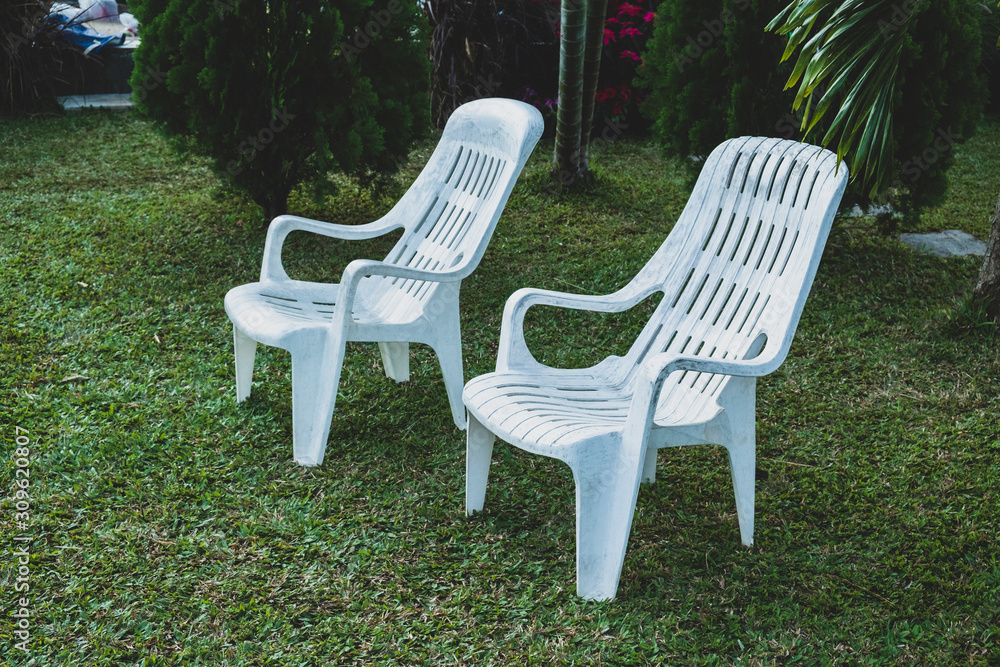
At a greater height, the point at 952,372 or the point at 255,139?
the point at 255,139

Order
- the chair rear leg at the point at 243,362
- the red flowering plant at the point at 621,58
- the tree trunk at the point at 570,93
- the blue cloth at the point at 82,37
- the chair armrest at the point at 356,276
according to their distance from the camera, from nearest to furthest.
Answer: the chair armrest at the point at 356,276
the chair rear leg at the point at 243,362
the tree trunk at the point at 570,93
the red flowering plant at the point at 621,58
the blue cloth at the point at 82,37

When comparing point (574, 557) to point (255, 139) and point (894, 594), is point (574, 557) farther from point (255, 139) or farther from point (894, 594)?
point (255, 139)

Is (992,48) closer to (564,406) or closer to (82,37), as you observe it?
(564,406)

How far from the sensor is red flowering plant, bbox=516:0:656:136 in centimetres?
811

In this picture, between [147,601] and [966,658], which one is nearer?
[966,658]

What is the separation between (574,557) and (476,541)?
331 mm

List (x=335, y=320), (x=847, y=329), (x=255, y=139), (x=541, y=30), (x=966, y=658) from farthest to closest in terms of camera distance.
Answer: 1. (x=541, y=30)
2. (x=255, y=139)
3. (x=847, y=329)
4. (x=335, y=320)
5. (x=966, y=658)

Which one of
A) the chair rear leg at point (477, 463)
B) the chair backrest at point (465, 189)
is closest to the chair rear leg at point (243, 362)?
the chair backrest at point (465, 189)

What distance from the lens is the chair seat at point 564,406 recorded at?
2562 mm

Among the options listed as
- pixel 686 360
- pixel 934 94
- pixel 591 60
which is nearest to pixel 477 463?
pixel 686 360

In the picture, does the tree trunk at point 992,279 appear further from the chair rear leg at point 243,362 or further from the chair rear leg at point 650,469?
the chair rear leg at point 243,362

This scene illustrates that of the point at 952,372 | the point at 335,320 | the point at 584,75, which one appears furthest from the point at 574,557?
the point at 584,75

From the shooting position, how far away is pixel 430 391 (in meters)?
4.01

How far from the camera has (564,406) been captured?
2.84 m
